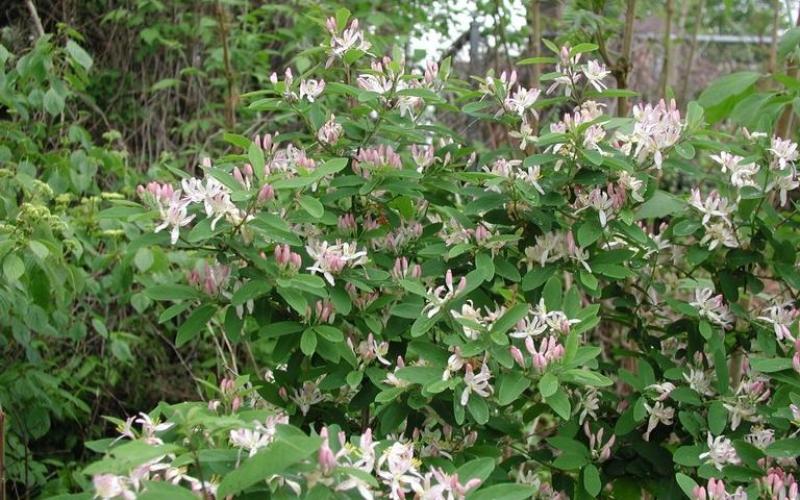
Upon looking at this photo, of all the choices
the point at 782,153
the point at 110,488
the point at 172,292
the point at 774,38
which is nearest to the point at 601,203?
→ the point at 782,153

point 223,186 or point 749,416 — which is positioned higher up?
point 223,186

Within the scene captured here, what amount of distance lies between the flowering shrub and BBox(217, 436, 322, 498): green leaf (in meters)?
0.40

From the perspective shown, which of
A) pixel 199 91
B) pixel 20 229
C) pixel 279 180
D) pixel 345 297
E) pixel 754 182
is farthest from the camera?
pixel 199 91

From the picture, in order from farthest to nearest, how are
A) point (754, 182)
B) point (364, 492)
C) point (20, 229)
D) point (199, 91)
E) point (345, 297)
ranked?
point (199, 91), point (20, 229), point (754, 182), point (345, 297), point (364, 492)

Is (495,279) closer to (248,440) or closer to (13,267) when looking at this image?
(248,440)

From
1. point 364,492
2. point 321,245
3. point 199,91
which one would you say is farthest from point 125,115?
point 364,492

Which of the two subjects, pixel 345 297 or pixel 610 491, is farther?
pixel 610 491

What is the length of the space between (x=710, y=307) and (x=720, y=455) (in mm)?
348

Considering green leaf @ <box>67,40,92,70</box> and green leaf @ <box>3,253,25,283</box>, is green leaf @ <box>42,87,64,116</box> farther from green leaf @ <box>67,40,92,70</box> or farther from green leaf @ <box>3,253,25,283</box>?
green leaf @ <box>3,253,25,283</box>

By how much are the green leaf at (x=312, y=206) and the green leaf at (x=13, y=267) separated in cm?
72

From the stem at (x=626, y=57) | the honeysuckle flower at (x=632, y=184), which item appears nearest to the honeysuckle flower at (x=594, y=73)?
the honeysuckle flower at (x=632, y=184)

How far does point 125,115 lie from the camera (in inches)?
188

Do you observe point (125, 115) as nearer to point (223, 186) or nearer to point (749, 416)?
point (223, 186)

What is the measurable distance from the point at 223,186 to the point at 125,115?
310 cm
